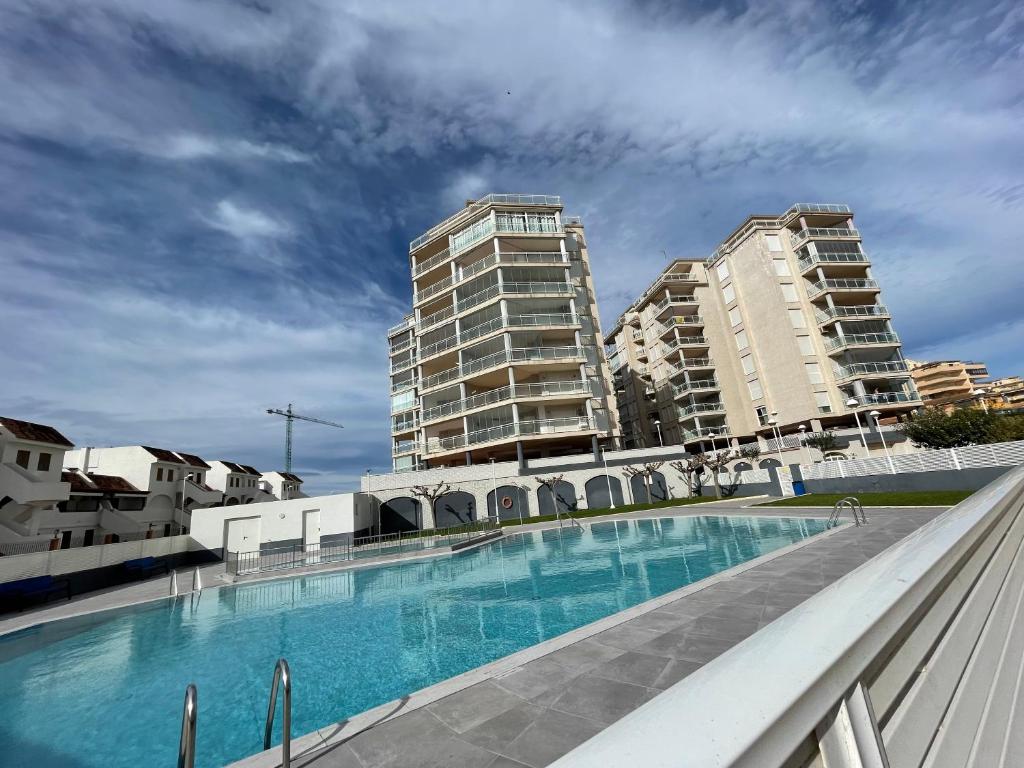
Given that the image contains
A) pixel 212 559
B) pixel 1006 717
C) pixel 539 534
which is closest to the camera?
pixel 1006 717

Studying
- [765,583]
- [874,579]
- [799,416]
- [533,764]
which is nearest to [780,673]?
[874,579]

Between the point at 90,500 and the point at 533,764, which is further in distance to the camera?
the point at 90,500

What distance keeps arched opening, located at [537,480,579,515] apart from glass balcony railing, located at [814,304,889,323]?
2660 centimetres

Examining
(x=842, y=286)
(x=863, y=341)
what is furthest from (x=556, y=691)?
(x=842, y=286)

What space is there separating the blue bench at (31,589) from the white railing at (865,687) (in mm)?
25422

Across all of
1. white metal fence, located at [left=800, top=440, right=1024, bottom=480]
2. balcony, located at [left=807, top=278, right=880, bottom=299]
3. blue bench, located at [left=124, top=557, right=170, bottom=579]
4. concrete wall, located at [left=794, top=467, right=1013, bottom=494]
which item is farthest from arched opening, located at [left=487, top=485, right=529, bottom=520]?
balcony, located at [left=807, top=278, right=880, bottom=299]

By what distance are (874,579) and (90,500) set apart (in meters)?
44.5

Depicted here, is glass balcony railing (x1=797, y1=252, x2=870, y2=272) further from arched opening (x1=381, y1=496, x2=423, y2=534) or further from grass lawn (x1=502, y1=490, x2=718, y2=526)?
arched opening (x1=381, y1=496, x2=423, y2=534)

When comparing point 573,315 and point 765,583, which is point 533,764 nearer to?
point 765,583

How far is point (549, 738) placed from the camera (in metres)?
3.55

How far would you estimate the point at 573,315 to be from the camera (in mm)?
32219

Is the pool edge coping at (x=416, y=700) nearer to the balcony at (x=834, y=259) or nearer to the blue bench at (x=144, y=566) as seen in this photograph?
the blue bench at (x=144, y=566)

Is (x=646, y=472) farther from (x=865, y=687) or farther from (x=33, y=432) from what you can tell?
(x=33, y=432)

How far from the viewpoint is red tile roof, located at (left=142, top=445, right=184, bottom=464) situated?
38688 millimetres
